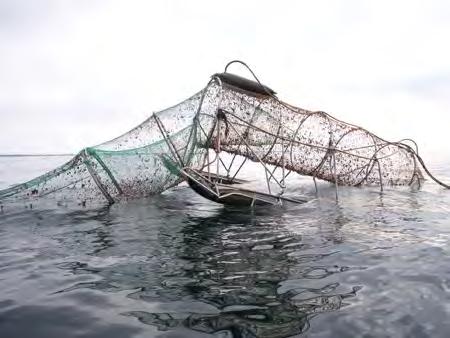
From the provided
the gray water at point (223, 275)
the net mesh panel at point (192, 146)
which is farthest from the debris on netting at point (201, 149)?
the gray water at point (223, 275)

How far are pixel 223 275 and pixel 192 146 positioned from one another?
589 cm

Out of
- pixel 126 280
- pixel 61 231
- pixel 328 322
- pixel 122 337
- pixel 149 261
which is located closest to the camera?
pixel 122 337

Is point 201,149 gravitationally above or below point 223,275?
above

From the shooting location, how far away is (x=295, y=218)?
34.1 ft

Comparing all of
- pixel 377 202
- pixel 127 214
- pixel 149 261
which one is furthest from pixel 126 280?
pixel 377 202

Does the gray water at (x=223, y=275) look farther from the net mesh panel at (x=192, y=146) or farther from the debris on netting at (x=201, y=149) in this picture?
the net mesh panel at (x=192, y=146)

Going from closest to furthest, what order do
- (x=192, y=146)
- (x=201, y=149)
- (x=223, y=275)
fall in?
1. (x=223, y=275)
2. (x=192, y=146)
3. (x=201, y=149)

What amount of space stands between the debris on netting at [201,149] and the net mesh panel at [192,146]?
0.03 m

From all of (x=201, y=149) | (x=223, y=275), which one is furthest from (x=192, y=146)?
(x=223, y=275)

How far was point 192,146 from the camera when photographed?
11.0 meters

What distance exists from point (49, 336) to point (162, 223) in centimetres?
592

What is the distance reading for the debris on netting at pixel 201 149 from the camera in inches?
396

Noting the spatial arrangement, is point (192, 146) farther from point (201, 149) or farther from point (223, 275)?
point (223, 275)

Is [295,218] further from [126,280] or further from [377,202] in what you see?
[126,280]
